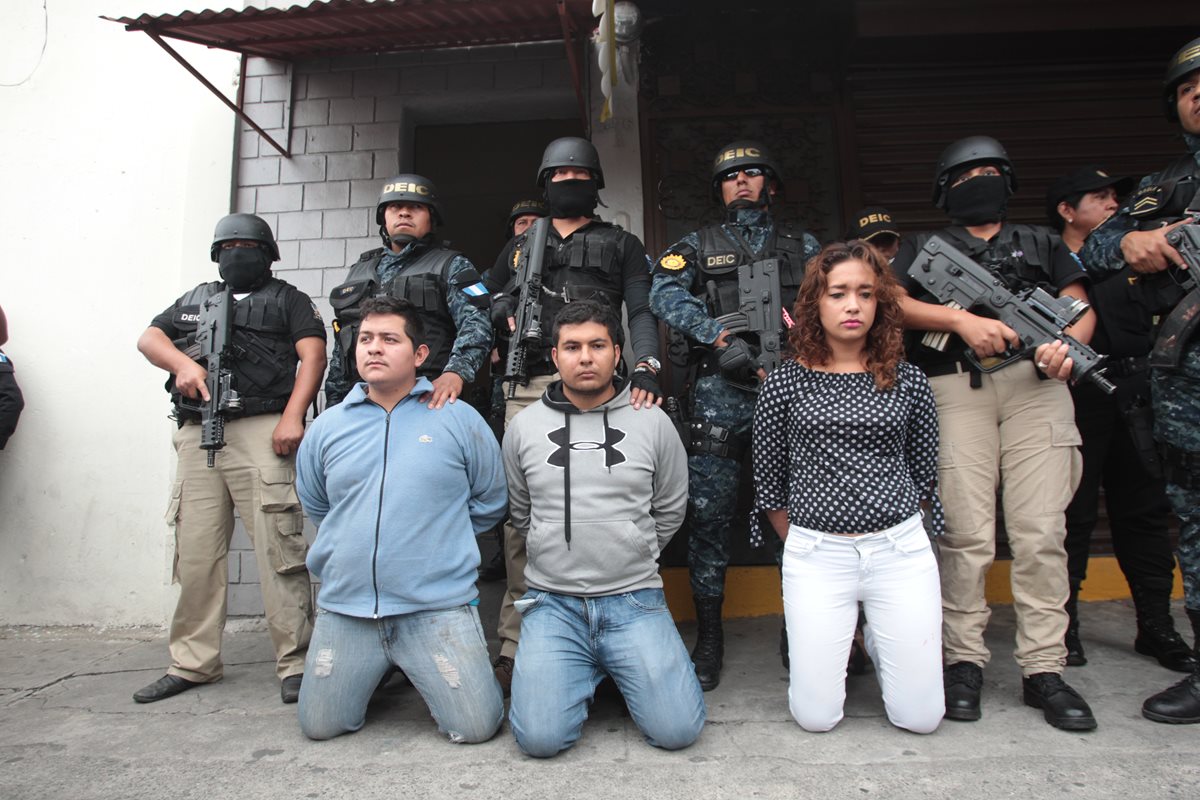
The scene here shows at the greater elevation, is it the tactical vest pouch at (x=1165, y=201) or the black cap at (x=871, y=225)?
the black cap at (x=871, y=225)

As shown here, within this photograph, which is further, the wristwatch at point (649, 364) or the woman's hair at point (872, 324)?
the wristwatch at point (649, 364)

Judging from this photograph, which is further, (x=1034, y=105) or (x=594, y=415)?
(x=1034, y=105)

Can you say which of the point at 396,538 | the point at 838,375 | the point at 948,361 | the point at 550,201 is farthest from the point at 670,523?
the point at 550,201

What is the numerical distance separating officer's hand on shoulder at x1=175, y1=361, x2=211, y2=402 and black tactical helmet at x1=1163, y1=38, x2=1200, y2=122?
13.4 ft

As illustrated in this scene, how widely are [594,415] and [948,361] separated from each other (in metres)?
1.43

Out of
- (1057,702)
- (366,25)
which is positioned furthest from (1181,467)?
(366,25)

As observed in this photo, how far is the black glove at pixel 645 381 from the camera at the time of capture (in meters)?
3.02

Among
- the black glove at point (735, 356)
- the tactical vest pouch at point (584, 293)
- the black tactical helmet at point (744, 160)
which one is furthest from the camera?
the black tactical helmet at point (744, 160)

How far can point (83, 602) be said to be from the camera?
4547mm

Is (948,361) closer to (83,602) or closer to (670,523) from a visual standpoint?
(670,523)

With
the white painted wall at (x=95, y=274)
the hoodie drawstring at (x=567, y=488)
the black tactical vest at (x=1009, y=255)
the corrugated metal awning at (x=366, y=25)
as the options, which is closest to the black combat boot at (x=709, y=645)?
the hoodie drawstring at (x=567, y=488)

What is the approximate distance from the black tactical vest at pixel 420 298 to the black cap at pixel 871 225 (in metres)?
2.17

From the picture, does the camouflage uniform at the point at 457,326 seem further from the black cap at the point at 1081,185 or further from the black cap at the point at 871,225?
the black cap at the point at 1081,185

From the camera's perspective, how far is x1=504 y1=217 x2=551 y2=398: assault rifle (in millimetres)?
3332
